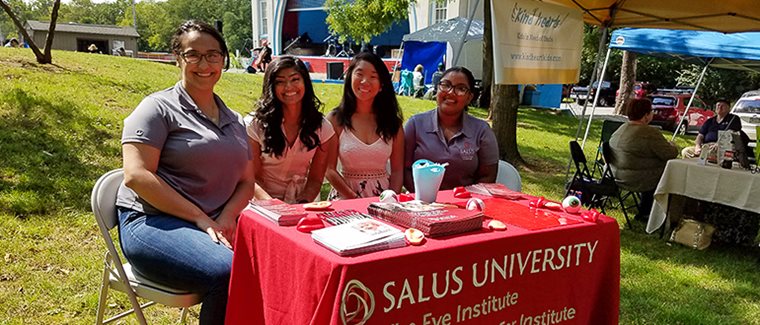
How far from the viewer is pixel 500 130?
7914 mm

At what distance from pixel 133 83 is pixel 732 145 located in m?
8.98

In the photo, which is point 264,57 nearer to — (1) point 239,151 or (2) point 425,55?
(2) point 425,55

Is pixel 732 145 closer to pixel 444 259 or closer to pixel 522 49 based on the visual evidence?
pixel 522 49

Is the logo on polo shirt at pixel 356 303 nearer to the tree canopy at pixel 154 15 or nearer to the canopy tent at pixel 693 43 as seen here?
the canopy tent at pixel 693 43

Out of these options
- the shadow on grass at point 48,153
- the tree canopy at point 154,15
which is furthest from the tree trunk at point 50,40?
the tree canopy at point 154,15

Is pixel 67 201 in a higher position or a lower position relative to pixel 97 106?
lower

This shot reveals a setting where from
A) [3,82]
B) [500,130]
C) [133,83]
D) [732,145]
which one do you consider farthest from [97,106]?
[732,145]

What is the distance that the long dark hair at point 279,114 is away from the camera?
9.71 ft

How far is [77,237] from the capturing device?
3969 mm

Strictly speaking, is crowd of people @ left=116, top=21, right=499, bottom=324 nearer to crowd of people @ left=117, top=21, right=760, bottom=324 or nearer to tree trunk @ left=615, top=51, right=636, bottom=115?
crowd of people @ left=117, top=21, right=760, bottom=324

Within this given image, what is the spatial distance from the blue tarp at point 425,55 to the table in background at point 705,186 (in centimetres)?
1463

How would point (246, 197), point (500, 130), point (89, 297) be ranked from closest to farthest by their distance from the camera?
point (246, 197) < point (89, 297) < point (500, 130)

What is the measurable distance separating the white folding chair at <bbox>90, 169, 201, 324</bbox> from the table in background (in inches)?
179

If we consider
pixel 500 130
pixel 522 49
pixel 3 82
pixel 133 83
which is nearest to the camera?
pixel 522 49
